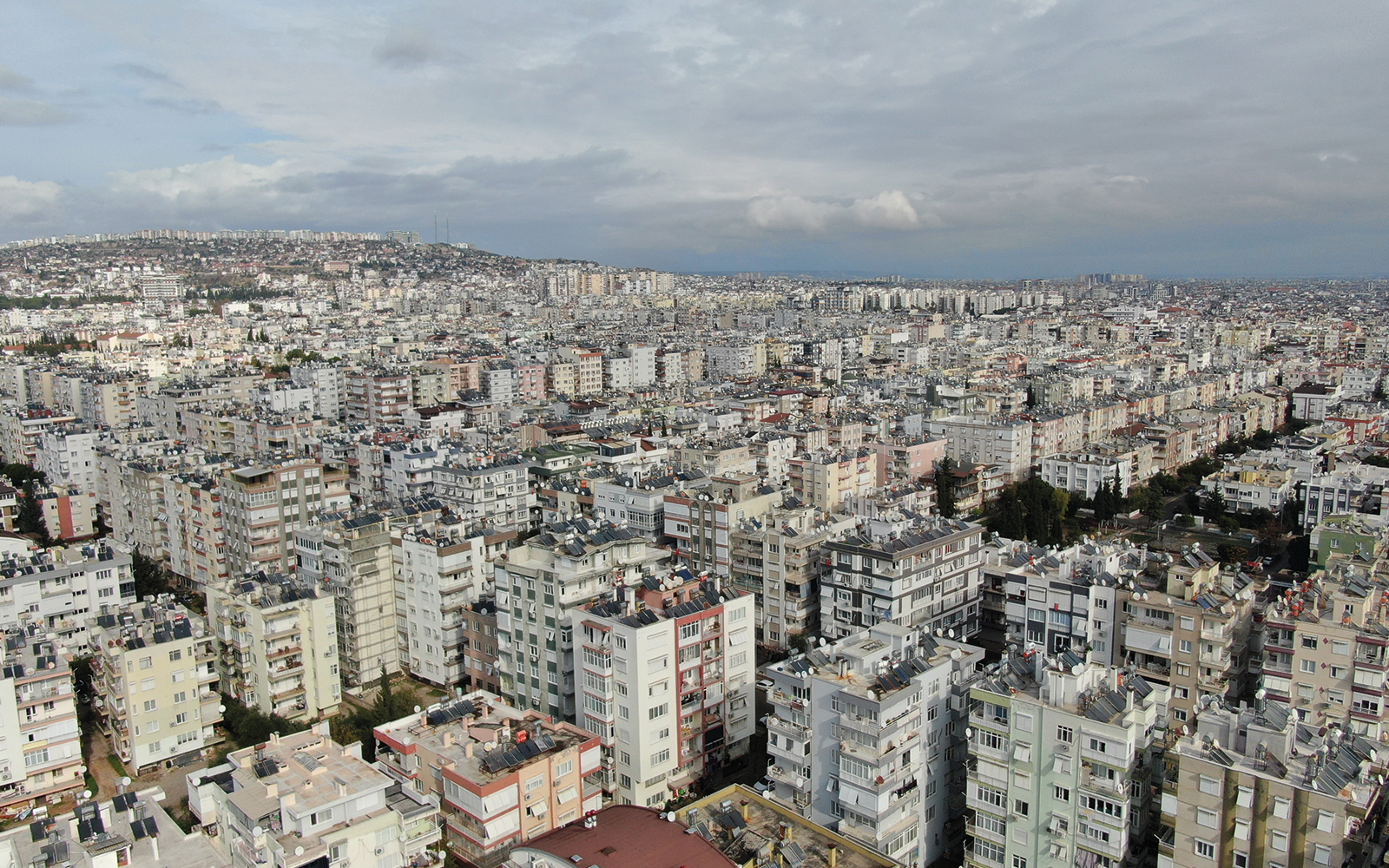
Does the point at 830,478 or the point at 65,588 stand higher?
the point at 830,478

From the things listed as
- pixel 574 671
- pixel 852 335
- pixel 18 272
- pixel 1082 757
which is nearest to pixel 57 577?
pixel 574 671

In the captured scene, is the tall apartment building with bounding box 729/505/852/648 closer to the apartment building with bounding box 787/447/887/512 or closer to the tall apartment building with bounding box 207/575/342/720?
the apartment building with bounding box 787/447/887/512

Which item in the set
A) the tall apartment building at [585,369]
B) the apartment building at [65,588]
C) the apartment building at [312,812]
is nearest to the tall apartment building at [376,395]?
the tall apartment building at [585,369]

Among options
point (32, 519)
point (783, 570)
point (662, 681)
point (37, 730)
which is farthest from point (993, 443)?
point (32, 519)

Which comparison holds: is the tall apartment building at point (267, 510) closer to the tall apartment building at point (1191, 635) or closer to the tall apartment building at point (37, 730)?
the tall apartment building at point (37, 730)

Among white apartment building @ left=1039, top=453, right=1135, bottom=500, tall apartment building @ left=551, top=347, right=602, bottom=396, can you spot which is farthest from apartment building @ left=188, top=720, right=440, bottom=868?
tall apartment building @ left=551, top=347, right=602, bottom=396

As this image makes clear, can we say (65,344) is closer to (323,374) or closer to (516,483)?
(323,374)

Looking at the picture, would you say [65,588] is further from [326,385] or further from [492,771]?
[326,385]
